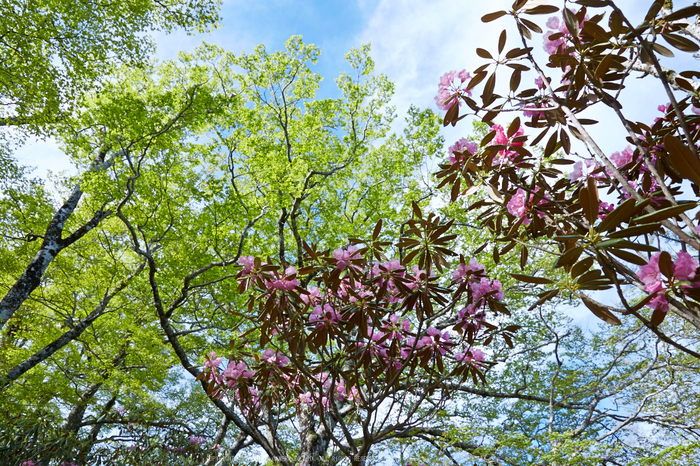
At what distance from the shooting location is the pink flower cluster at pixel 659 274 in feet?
3.25

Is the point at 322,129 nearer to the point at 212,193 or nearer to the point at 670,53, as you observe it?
the point at 212,193

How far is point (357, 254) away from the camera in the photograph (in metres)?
2.10

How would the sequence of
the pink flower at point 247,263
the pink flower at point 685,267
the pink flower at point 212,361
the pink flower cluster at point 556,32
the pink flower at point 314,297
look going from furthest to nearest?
the pink flower at point 212,361 < the pink flower at point 314,297 < the pink flower at point 247,263 < the pink flower cluster at point 556,32 < the pink flower at point 685,267

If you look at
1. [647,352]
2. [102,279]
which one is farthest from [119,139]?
[647,352]

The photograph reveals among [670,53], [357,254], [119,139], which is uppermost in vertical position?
[119,139]

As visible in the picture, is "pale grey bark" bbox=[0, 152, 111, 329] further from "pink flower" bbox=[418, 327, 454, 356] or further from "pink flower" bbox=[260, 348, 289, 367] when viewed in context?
"pink flower" bbox=[418, 327, 454, 356]

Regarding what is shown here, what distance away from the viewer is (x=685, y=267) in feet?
3.27

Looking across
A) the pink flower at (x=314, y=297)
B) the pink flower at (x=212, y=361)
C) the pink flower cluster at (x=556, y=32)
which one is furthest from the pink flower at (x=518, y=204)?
the pink flower at (x=212, y=361)

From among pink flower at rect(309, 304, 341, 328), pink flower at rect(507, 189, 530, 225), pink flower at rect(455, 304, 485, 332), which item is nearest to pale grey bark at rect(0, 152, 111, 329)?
pink flower at rect(309, 304, 341, 328)

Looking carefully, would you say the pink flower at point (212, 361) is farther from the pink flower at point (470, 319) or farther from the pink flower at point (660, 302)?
the pink flower at point (660, 302)

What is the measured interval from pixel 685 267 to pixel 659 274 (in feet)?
0.20

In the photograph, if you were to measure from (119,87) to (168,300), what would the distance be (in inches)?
188

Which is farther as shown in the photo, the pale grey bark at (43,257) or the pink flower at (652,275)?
the pale grey bark at (43,257)

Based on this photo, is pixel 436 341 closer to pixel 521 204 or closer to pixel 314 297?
pixel 314 297
